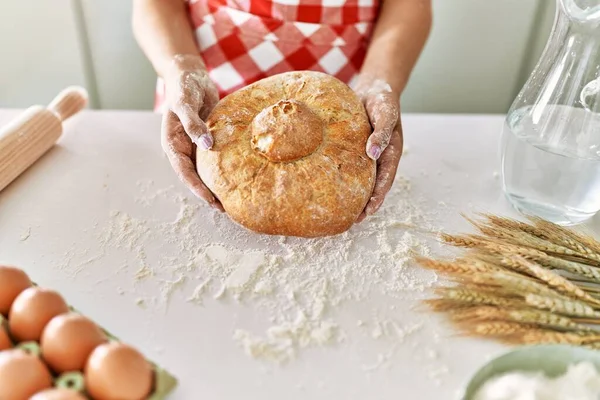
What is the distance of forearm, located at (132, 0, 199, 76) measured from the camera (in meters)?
1.20

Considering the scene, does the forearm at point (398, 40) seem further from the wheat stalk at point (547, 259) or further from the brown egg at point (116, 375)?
the brown egg at point (116, 375)

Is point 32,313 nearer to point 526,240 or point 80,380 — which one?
point 80,380

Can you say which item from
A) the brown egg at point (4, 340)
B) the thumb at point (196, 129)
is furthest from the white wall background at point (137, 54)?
the brown egg at point (4, 340)

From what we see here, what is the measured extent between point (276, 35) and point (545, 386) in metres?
0.95

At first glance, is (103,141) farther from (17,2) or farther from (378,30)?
(17,2)

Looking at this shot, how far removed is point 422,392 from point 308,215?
1.02ft

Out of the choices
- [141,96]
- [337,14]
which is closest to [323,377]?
[337,14]

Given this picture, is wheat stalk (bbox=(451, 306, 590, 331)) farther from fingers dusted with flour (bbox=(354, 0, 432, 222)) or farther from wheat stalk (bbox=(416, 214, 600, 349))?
fingers dusted with flour (bbox=(354, 0, 432, 222))

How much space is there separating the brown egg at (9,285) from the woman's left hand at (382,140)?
52 centimetres

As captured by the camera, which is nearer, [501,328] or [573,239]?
[501,328]

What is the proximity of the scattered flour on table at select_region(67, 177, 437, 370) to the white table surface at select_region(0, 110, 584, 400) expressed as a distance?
0.04 ft

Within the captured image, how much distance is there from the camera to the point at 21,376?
22.4 inches

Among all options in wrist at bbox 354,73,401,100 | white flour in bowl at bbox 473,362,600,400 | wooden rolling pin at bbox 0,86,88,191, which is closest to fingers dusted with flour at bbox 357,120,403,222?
wrist at bbox 354,73,401,100

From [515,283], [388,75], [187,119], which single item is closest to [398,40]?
[388,75]
